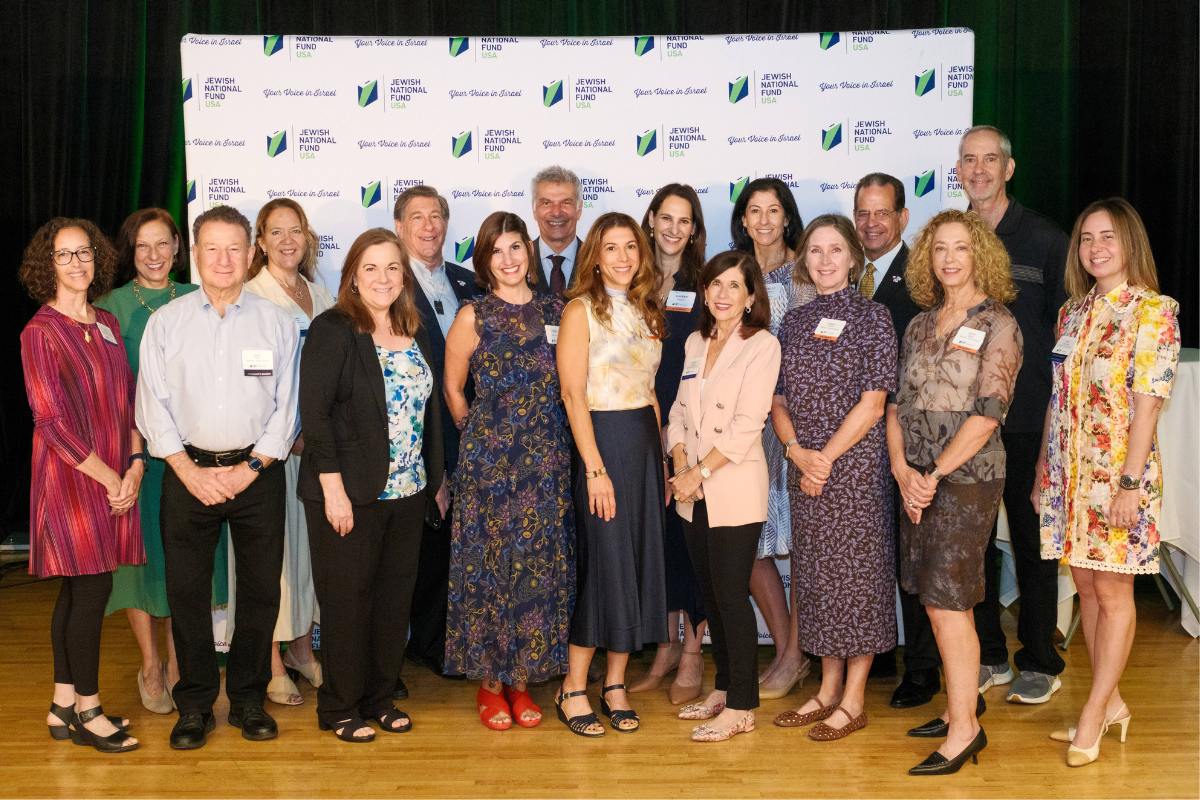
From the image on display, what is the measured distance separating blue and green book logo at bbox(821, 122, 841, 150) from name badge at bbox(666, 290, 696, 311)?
4.55 ft

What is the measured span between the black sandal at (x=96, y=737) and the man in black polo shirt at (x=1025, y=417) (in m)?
3.04

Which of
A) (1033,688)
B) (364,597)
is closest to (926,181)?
(1033,688)

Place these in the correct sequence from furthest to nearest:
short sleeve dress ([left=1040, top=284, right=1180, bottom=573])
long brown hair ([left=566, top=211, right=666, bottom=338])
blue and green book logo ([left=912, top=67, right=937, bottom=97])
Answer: blue and green book logo ([left=912, top=67, right=937, bottom=97]), long brown hair ([left=566, top=211, right=666, bottom=338]), short sleeve dress ([left=1040, top=284, right=1180, bottom=573])

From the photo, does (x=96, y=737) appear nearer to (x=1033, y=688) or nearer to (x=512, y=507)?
(x=512, y=507)

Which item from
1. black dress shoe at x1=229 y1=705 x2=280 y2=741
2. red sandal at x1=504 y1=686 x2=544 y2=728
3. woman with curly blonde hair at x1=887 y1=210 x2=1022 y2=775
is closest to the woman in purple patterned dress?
woman with curly blonde hair at x1=887 y1=210 x2=1022 y2=775

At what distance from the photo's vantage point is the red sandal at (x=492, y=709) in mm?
3559

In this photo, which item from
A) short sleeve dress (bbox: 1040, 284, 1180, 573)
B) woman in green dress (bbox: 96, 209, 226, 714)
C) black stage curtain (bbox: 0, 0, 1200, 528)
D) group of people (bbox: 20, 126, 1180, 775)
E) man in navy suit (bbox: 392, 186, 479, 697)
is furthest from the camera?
black stage curtain (bbox: 0, 0, 1200, 528)

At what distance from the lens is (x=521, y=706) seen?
11.8ft

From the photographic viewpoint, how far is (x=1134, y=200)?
225 inches

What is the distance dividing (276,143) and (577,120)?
4.49ft

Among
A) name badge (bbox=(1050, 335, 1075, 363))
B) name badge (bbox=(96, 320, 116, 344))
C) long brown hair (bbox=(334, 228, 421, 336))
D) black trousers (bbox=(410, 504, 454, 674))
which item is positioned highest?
long brown hair (bbox=(334, 228, 421, 336))

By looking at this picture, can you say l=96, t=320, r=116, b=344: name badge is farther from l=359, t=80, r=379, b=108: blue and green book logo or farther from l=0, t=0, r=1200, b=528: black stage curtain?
l=0, t=0, r=1200, b=528: black stage curtain

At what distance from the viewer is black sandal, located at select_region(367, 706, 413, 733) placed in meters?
3.55

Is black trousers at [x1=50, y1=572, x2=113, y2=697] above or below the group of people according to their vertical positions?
below
